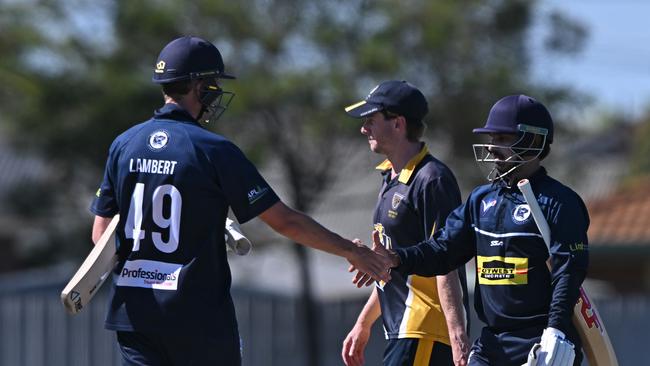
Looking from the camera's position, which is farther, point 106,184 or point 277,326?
point 277,326

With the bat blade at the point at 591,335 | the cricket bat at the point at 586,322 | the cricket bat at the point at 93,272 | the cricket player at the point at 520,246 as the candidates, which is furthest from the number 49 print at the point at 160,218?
the bat blade at the point at 591,335

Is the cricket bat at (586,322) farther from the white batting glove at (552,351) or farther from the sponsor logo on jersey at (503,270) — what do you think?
the white batting glove at (552,351)

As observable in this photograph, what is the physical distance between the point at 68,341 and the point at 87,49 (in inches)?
226

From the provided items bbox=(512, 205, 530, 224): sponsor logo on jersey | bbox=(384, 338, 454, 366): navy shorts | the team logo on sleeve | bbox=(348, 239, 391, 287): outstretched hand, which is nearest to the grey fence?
bbox=(384, 338, 454, 366): navy shorts

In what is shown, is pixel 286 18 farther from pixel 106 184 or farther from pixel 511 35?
pixel 106 184

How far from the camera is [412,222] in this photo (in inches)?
273

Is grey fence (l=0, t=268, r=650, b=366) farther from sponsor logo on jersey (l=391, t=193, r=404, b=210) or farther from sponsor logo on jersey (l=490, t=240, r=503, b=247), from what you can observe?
sponsor logo on jersey (l=490, t=240, r=503, b=247)

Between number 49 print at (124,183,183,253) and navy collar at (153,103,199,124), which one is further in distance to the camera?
navy collar at (153,103,199,124)

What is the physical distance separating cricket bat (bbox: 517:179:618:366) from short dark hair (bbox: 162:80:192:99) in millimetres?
1573

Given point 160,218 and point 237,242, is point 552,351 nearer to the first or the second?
point 237,242

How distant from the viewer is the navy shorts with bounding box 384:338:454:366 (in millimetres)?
6848

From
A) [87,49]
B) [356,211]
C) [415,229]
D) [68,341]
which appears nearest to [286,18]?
[87,49]

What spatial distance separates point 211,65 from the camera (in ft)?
20.0

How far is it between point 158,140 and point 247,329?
12049 millimetres
